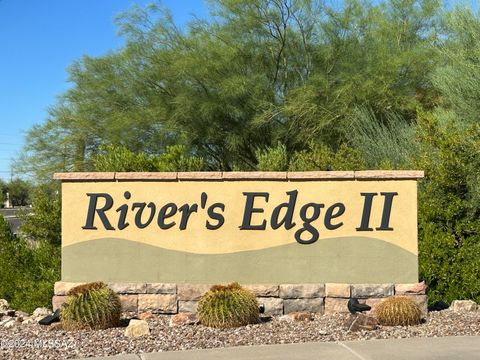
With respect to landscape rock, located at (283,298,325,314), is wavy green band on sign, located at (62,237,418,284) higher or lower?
higher

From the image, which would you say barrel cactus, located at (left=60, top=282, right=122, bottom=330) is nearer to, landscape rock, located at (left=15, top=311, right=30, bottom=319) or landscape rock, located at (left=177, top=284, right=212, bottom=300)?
landscape rock, located at (left=177, top=284, right=212, bottom=300)

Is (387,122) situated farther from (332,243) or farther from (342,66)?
(332,243)

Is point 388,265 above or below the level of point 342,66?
below

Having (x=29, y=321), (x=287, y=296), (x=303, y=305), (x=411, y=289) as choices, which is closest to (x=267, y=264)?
(x=287, y=296)

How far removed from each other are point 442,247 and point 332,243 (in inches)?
81.6

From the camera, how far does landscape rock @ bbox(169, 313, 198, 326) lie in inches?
342

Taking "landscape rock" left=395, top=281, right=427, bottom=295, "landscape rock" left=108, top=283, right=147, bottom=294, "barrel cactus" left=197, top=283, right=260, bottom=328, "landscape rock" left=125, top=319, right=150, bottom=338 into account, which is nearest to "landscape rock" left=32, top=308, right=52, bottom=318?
"landscape rock" left=108, top=283, right=147, bottom=294

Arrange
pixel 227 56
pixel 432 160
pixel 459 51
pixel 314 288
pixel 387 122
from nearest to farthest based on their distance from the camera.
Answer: pixel 314 288, pixel 432 160, pixel 459 51, pixel 387 122, pixel 227 56

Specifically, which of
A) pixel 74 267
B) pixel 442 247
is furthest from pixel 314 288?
pixel 74 267

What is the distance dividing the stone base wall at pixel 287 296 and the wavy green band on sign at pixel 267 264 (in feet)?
0.32

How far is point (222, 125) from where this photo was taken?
Result: 19859 millimetres

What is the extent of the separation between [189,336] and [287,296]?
189 centimetres

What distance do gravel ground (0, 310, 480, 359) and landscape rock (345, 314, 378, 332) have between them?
0.08m

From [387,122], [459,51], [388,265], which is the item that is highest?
[459,51]
